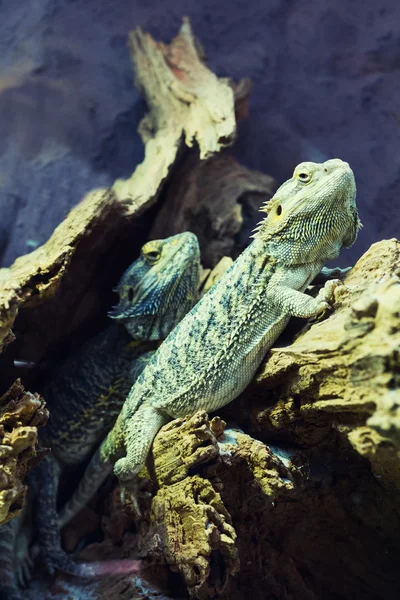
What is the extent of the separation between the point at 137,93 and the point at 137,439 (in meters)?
2.79

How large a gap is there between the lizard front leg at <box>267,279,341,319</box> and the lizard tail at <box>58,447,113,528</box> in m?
1.36

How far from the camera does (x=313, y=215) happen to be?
2.31 m

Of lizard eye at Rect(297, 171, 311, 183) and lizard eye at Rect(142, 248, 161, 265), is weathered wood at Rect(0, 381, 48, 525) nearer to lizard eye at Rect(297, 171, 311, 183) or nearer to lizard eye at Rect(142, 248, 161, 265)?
lizard eye at Rect(142, 248, 161, 265)

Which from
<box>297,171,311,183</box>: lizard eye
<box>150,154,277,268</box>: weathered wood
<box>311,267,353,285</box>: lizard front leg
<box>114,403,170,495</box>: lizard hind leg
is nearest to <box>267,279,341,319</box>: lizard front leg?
<box>311,267,353,285</box>: lizard front leg

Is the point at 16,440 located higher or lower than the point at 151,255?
lower

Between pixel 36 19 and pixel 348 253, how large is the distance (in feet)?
9.34

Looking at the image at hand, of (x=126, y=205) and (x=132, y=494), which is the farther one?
(x=126, y=205)

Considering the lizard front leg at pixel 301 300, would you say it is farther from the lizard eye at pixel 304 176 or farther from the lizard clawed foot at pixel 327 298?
the lizard eye at pixel 304 176

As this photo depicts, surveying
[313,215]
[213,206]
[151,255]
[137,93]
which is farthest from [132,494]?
[137,93]

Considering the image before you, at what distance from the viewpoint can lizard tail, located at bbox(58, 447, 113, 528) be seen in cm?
289

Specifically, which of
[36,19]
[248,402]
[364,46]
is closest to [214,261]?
[248,402]

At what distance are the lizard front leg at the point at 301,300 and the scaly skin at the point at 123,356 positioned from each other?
902mm

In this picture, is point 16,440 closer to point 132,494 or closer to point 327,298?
point 132,494

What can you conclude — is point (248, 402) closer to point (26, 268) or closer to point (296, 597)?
point (296, 597)
